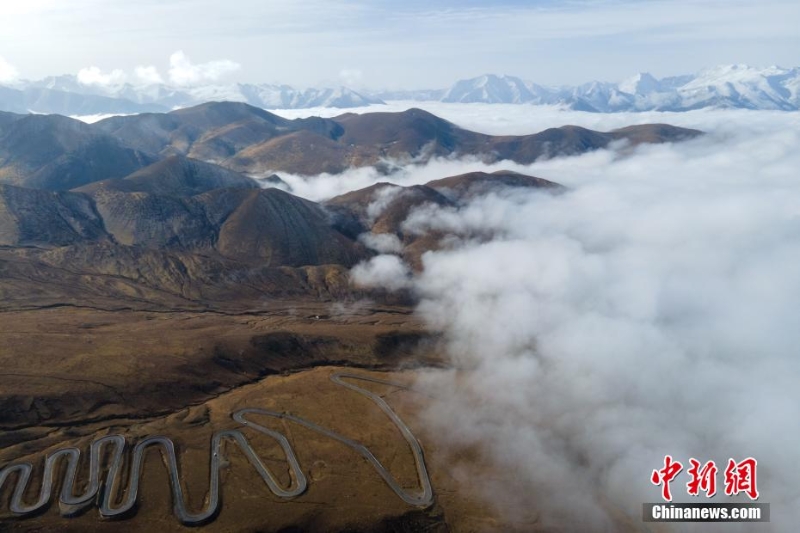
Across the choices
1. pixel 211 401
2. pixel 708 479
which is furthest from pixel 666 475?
pixel 211 401

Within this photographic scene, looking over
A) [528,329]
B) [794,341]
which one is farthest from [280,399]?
[794,341]

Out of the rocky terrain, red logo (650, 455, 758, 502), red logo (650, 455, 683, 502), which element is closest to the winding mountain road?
the rocky terrain

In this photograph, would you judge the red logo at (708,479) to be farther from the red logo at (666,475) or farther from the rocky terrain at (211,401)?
the rocky terrain at (211,401)

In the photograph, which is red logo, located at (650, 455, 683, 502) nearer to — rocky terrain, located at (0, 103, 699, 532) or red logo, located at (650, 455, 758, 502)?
red logo, located at (650, 455, 758, 502)

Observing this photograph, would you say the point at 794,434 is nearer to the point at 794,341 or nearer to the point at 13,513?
the point at 794,341

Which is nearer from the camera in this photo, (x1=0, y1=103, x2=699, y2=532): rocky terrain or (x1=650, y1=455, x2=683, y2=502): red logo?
(x1=0, y1=103, x2=699, y2=532): rocky terrain

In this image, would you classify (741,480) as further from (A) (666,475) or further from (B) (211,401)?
(B) (211,401)

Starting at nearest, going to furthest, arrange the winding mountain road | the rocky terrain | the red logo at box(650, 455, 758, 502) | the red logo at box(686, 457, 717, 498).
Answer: the winding mountain road < the rocky terrain < the red logo at box(650, 455, 758, 502) < the red logo at box(686, 457, 717, 498)

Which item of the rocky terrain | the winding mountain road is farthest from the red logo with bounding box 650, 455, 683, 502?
the winding mountain road

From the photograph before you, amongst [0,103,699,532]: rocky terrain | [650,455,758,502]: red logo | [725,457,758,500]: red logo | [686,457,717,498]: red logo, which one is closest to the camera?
[0,103,699,532]: rocky terrain

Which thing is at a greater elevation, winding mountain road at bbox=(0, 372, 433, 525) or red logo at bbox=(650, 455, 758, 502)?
winding mountain road at bbox=(0, 372, 433, 525)
